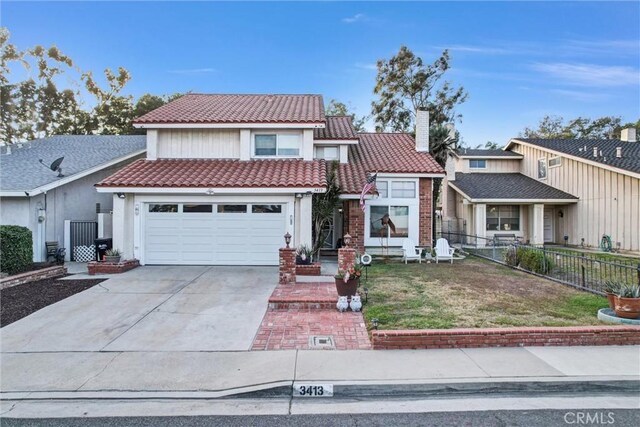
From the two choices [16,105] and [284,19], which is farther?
[16,105]

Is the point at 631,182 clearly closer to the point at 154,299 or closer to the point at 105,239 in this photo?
the point at 154,299

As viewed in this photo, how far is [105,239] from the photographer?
13.0m

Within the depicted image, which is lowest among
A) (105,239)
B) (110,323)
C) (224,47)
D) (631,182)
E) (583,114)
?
(110,323)

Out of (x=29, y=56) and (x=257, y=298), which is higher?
(x=29, y=56)

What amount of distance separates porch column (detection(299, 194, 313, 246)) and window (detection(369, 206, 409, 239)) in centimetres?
399

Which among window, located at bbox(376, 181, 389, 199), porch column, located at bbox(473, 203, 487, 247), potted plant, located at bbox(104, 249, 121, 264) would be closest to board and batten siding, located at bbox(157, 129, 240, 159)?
potted plant, located at bbox(104, 249, 121, 264)

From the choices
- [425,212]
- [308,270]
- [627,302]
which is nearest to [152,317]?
[308,270]

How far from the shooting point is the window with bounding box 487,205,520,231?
22094 mm

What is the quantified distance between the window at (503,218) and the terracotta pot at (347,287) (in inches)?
677

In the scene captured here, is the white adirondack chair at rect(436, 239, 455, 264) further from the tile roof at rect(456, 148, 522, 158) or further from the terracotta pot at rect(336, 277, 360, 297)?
the tile roof at rect(456, 148, 522, 158)

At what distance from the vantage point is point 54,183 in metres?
13.1

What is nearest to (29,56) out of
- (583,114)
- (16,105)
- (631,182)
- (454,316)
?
(16,105)

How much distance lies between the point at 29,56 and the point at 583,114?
176 ft

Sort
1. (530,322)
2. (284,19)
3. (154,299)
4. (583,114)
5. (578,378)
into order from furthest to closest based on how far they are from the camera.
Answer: (583,114) < (284,19) < (154,299) < (530,322) < (578,378)
